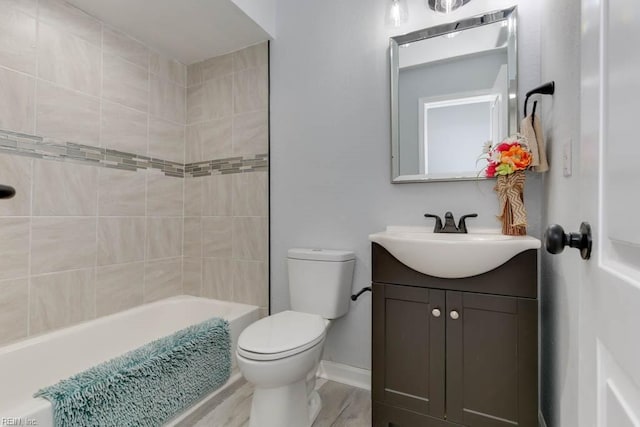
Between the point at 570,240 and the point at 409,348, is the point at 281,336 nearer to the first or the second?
the point at 409,348

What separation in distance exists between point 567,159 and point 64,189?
2353 mm

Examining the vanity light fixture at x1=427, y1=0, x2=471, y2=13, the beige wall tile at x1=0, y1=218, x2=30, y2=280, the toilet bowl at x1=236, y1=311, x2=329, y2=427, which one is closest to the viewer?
the toilet bowl at x1=236, y1=311, x2=329, y2=427

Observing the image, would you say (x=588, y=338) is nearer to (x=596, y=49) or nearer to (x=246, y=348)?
(x=596, y=49)

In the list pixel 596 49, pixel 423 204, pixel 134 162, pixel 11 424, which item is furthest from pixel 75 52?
pixel 596 49

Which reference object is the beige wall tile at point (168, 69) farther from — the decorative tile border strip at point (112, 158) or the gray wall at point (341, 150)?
the gray wall at point (341, 150)

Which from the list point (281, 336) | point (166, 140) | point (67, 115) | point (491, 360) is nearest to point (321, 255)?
point (281, 336)

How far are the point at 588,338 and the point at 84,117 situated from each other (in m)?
2.40

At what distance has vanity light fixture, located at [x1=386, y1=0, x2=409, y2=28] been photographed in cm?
181

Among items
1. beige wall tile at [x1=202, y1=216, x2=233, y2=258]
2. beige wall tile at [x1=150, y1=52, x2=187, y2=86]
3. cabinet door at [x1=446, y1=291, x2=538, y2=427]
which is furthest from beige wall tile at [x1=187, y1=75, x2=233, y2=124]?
cabinet door at [x1=446, y1=291, x2=538, y2=427]

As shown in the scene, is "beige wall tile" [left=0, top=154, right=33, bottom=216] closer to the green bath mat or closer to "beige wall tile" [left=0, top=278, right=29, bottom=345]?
"beige wall tile" [left=0, top=278, right=29, bottom=345]

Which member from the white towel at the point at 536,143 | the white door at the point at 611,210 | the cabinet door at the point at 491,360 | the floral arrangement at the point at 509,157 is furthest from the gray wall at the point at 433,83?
the white door at the point at 611,210

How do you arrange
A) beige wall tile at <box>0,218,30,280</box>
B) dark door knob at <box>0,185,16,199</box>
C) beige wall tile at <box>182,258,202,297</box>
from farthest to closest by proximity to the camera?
beige wall tile at <box>182,258,202,297</box>
beige wall tile at <box>0,218,30,280</box>
dark door knob at <box>0,185,16,199</box>

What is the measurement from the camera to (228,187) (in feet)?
7.82

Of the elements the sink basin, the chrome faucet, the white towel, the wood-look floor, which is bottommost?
the wood-look floor
